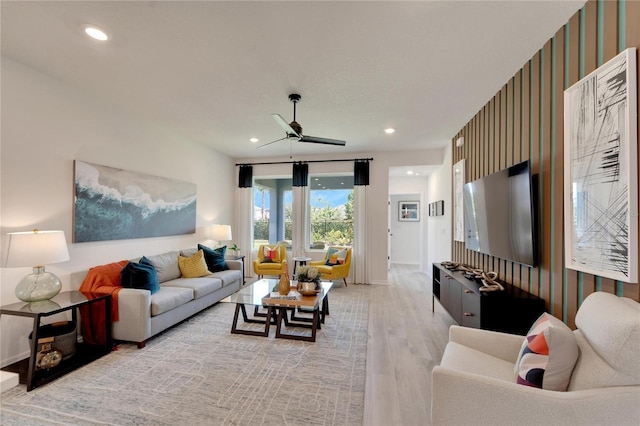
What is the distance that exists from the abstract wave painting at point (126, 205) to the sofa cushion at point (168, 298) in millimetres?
972

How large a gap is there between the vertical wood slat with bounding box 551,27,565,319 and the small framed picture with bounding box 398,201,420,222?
248 inches

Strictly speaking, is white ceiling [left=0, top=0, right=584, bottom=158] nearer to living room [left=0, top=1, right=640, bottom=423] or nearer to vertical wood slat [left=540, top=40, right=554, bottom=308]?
living room [left=0, top=1, right=640, bottom=423]

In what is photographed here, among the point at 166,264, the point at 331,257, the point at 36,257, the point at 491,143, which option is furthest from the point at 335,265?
the point at 36,257

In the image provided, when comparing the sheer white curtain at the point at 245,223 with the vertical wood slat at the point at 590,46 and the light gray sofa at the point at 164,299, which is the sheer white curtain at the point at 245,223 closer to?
the light gray sofa at the point at 164,299

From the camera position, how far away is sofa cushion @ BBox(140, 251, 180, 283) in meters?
3.73

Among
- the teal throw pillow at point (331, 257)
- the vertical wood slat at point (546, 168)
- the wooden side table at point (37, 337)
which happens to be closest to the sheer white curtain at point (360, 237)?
the teal throw pillow at point (331, 257)

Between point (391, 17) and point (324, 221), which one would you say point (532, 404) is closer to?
point (391, 17)

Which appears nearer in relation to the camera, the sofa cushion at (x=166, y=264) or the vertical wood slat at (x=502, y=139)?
the vertical wood slat at (x=502, y=139)

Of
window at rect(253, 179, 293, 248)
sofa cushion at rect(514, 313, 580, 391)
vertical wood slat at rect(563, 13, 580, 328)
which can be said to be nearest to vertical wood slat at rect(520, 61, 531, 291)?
vertical wood slat at rect(563, 13, 580, 328)

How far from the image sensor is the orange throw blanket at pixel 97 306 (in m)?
2.76

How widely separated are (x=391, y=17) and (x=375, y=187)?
13.0 ft

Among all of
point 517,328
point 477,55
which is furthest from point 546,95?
point 517,328

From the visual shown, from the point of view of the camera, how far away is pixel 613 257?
5.04ft

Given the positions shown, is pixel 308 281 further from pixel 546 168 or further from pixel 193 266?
pixel 546 168
